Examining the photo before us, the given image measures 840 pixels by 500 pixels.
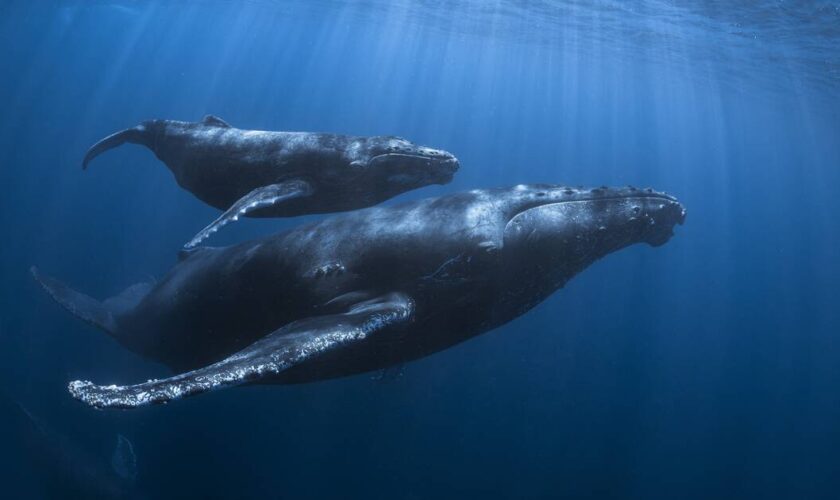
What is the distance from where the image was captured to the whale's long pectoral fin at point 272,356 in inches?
164

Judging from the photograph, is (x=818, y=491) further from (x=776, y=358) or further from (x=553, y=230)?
(x=553, y=230)

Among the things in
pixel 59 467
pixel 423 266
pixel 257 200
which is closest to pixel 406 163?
pixel 257 200

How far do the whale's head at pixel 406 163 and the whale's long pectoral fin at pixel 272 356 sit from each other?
103 inches

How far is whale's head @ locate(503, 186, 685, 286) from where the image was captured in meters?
6.04

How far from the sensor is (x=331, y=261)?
6.34 metres

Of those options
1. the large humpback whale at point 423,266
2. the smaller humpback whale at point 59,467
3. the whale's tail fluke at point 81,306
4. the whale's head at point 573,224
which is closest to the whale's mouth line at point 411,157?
the large humpback whale at point 423,266

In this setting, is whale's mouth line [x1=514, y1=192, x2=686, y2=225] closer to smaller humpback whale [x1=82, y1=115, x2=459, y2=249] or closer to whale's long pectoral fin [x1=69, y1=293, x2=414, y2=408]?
smaller humpback whale [x1=82, y1=115, x2=459, y2=249]

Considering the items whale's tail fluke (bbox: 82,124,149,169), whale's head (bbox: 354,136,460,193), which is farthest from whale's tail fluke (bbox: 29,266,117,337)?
whale's head (bbox: 354,136,460,193)

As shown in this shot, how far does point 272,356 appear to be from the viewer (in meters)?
4.58

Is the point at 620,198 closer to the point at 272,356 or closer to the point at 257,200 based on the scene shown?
the point at 272,356

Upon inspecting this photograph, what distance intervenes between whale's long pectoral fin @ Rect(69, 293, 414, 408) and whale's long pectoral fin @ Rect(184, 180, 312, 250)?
87.8 inches

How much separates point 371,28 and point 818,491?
6984 centimetres

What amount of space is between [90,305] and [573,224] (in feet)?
30.2

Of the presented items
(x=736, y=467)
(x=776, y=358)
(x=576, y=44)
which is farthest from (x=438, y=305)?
(x=776, y=358)
